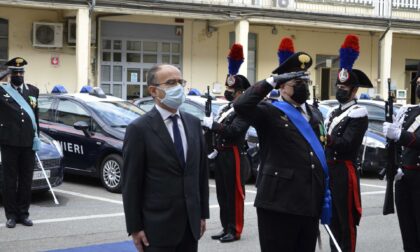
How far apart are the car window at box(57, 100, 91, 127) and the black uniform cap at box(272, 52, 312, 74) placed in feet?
23.9

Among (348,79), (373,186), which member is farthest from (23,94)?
(373,186)

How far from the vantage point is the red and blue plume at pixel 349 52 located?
260 inches

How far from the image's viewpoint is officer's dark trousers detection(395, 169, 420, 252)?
6250 millimetres

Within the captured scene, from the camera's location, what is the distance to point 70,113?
12445mm

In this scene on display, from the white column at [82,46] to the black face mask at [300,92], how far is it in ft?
49.7

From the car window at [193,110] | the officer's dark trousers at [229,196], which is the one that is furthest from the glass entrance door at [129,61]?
the officer's dark trousers at [229,196]

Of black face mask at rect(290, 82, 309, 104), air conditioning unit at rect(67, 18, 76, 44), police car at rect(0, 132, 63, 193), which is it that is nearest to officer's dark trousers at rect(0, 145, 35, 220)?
police car at rect(0, 132, 63, 193)

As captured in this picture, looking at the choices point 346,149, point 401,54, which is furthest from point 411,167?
point 401,54

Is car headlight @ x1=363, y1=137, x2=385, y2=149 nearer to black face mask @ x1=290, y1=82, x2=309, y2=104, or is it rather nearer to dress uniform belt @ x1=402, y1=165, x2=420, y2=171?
dress uniform belt @ x1=402, y1=165, x2=420, y2=171

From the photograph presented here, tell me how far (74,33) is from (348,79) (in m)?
15.7

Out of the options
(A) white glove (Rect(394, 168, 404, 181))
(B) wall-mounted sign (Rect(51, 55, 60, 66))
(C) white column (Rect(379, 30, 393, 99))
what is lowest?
(A) white glove (Rect(394, 168, 404, 181))

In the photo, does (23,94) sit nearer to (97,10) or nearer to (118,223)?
(118,223)

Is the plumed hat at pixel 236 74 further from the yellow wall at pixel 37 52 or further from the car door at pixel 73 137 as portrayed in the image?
the yellow wall at pixel 37 52

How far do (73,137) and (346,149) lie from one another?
22.1ft
